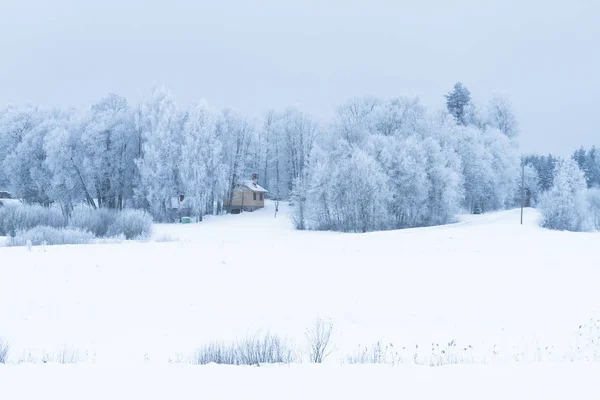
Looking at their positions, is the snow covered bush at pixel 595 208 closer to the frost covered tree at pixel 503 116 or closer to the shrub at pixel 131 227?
the frost covered tree at pixel 503 116

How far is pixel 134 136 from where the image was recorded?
204 feet

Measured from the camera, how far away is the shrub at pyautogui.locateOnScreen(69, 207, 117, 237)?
42281 millimetres

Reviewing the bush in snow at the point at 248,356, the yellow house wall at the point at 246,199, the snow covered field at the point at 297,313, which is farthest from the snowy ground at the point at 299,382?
the yellow house wall at the point at 246,199

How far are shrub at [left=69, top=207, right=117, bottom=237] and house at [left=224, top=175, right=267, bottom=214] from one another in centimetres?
2824

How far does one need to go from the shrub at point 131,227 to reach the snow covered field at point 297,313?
1445cm

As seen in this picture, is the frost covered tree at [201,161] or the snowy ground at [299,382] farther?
the frost covered tree at [201,161]

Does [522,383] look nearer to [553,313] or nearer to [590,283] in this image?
[553,313]

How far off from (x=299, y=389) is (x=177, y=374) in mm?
1760

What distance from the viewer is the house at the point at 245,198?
2820 inches

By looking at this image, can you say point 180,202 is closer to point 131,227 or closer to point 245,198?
point 245,198

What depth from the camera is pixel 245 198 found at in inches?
2852

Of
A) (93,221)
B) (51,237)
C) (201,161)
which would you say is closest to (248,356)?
(51,237)

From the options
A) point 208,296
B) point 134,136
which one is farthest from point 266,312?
point 134,136

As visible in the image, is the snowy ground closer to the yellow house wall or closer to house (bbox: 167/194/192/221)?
house (bbox: 167/194/192/221)
